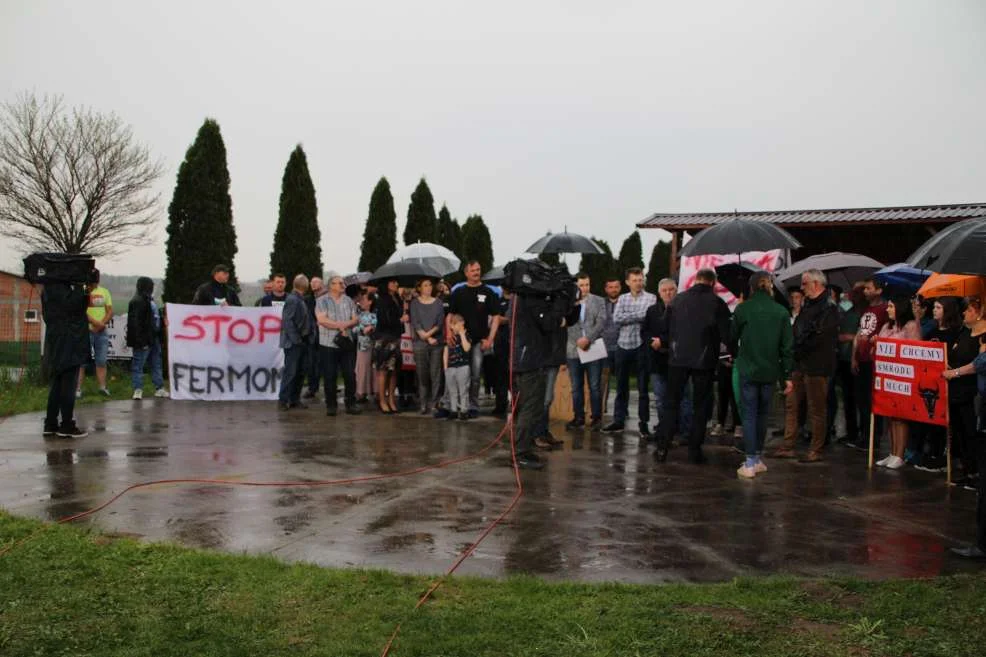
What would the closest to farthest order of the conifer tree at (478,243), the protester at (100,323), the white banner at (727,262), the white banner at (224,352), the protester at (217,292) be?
the protester at (100,323) → the white banner at (224,352) → the protester at (217,292) → the white banner at (727,262) → the conifer tree at (478,243)

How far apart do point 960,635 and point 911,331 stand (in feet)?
20.3

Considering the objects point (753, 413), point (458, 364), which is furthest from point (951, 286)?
point (458, 364)

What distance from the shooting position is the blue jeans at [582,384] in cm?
1278

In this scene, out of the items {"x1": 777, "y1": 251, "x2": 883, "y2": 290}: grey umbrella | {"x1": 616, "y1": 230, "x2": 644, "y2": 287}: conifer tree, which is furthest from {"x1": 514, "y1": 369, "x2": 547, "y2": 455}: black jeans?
{"x1": 616, "y1": 230, "x2": 644, "y2": 287}: conifer tree

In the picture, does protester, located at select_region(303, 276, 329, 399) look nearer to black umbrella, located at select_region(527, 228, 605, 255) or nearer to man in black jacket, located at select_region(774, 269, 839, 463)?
black umbrella, located at select_region(527, 228, 605, 255)

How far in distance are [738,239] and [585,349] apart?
279cm

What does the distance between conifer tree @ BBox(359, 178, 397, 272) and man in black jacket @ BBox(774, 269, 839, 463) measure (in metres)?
22.3

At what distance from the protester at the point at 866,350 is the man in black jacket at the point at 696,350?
2.21 metres

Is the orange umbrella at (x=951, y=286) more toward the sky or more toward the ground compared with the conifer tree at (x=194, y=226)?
more toward the ground

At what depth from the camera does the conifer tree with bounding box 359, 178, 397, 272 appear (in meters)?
31.8

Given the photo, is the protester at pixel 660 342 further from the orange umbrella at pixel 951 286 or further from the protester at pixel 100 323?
the protester at pixel 100 323

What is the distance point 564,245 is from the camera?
15039 mm

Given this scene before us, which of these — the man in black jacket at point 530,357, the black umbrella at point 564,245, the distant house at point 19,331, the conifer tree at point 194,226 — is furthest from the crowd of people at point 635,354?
the distant house at point 19,331

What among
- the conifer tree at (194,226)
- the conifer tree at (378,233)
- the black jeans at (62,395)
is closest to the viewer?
the black jeans at (62,395)
